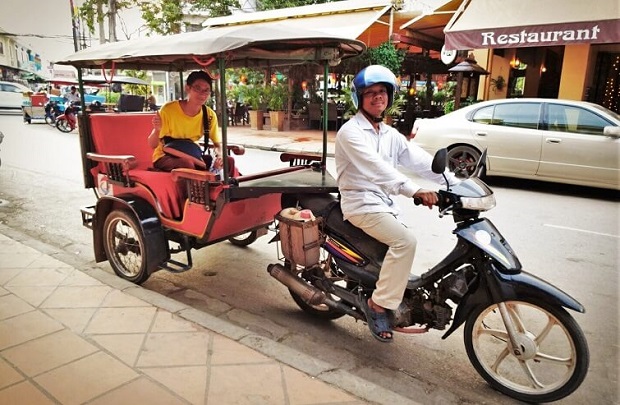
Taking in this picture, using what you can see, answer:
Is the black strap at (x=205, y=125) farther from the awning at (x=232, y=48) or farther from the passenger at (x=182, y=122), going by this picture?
the awning at (x=232, y=48)

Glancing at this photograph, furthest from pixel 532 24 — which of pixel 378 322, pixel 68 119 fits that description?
pixel 68 119

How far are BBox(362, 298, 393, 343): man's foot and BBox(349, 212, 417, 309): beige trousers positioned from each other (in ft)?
0.33

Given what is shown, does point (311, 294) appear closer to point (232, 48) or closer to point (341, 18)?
point (232, 48)

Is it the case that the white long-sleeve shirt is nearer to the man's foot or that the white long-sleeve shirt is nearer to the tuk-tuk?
the tuk-tuk

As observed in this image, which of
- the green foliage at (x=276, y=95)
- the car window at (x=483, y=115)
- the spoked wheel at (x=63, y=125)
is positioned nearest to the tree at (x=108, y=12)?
the spoked wheel at (x=63, y=125)

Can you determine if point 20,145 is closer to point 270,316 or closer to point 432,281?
point 270,316

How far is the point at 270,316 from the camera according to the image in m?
3.59

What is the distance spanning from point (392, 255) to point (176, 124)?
2526 mm

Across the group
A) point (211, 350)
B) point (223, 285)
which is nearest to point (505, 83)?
point (223, 285)

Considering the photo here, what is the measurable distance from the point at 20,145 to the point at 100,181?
35.6ft

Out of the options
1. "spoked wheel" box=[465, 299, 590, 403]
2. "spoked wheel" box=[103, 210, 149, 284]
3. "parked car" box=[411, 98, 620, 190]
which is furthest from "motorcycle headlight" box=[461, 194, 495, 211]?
"parked car" box=[411, 98, 620, 190]

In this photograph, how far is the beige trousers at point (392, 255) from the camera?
2748mm

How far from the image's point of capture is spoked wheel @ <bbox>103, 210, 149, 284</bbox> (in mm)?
3983

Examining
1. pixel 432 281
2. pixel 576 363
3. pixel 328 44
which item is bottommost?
pixel 576 363
